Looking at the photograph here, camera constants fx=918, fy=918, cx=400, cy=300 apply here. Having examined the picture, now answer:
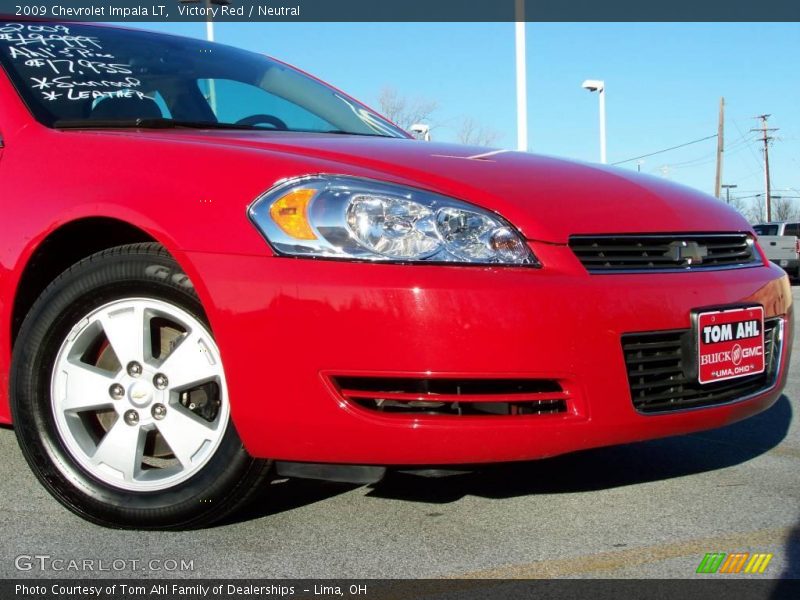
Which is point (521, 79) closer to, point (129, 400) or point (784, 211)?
point (129, 400)

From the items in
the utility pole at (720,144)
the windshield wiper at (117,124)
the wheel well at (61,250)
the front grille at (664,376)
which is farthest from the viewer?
the utility pole at (720,144)

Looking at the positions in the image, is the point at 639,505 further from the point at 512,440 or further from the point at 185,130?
the point at 185,130

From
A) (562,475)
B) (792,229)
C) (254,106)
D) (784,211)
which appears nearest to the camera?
(562,475)

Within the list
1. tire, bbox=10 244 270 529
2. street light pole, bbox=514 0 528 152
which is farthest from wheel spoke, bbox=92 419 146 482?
street light pole, bbox=514 0 528 152

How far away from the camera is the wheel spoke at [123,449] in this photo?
258 cm

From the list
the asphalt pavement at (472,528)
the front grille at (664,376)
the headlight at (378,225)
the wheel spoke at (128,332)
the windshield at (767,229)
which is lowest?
the windshield at (767,229)

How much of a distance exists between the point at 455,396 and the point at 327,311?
392 millimetres

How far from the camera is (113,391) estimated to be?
2.61m

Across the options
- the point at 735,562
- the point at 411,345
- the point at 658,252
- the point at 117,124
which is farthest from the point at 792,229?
the point at 411,345

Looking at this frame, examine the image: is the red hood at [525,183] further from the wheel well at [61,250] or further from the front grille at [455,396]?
the front grille at [455,396]

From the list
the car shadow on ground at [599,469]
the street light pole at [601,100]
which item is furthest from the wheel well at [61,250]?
the street light pole at [601,100]

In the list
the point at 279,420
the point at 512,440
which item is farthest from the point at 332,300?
the point at 512,440

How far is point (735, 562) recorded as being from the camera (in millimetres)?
2363

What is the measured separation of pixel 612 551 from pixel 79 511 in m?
1.50
